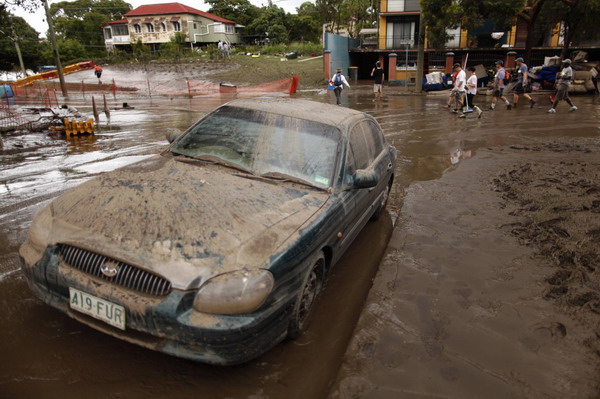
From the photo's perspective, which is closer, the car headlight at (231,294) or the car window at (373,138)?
the car headlight at (231,294)

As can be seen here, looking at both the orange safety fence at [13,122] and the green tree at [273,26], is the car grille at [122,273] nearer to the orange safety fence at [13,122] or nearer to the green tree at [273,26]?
the orange safety fence at [13,122]

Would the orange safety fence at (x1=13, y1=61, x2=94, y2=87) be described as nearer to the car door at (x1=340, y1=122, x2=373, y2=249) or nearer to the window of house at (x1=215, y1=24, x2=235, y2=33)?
the window of house at (x1=215, y1=24, x2=235, y2=33)

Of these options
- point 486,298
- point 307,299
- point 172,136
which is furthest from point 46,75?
point 486,298

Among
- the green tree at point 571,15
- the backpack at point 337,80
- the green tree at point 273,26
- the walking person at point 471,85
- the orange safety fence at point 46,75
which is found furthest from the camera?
the green tree at point 273,26

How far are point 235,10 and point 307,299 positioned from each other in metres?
74.5

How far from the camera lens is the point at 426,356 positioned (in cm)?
290

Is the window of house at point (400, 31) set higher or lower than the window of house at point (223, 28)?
lower

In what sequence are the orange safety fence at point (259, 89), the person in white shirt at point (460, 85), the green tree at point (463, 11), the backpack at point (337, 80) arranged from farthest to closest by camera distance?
the orange safety fence at point (259, 89)
the green tree at point (463, 11)
the backpack at point (337, 80)
the person in white shirt at point (460, 85)

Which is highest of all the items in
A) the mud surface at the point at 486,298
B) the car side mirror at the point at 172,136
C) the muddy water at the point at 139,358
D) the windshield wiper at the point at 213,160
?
the car side mirror at the point at 172,136

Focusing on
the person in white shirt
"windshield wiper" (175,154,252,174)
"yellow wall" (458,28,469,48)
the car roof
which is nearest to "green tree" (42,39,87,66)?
"yellow wall" (458,28,469,48)

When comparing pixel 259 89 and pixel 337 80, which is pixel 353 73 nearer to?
pixel 259 89

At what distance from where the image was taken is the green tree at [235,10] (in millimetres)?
68188

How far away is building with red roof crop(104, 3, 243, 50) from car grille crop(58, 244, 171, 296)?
5801 cm

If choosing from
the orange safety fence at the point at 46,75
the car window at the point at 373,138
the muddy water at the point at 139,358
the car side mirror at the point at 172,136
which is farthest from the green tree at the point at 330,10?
the muddy water at the point at 139,358
